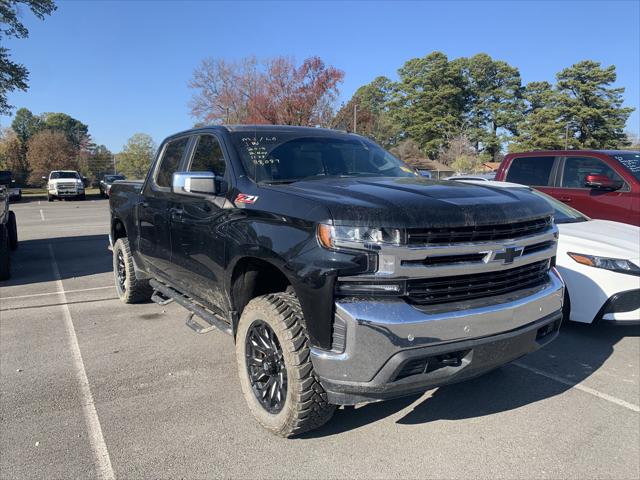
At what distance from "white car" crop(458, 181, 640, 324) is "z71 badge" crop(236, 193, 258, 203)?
241cm

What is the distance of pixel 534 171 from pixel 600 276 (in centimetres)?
383

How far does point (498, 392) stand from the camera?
3686mm

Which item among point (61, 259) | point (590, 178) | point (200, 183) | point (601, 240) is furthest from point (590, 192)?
point (61, 259)

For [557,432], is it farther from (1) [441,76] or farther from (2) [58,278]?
(1) [441,76]

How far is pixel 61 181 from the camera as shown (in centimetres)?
3080

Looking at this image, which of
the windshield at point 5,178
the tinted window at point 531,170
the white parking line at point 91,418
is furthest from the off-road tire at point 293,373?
the windshield at point 5,178

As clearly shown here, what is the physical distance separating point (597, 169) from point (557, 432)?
529cm

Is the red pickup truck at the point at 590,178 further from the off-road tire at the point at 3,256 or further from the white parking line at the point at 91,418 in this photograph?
the off-road tire at the point at 3,256

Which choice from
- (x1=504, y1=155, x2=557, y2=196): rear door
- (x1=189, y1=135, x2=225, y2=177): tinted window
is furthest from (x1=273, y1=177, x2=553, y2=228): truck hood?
(x1=504, y1=155, x2=557, y2=196): rear door

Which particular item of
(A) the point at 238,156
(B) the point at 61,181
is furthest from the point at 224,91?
(A) the point at 238,156

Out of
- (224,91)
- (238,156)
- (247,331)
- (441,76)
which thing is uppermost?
(441,76)

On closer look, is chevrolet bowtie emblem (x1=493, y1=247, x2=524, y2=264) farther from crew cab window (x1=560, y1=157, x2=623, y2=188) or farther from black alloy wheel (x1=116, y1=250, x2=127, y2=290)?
crew cab window (x1=560, y1=157, x2=623, y2=188)

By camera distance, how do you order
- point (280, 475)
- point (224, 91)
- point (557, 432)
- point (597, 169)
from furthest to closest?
1. point (224, 91)
2. point (597, 169)
3. point (557, 432)
4. point (280, 475)

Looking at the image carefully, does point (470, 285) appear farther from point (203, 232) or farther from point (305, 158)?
point (203, 232)
